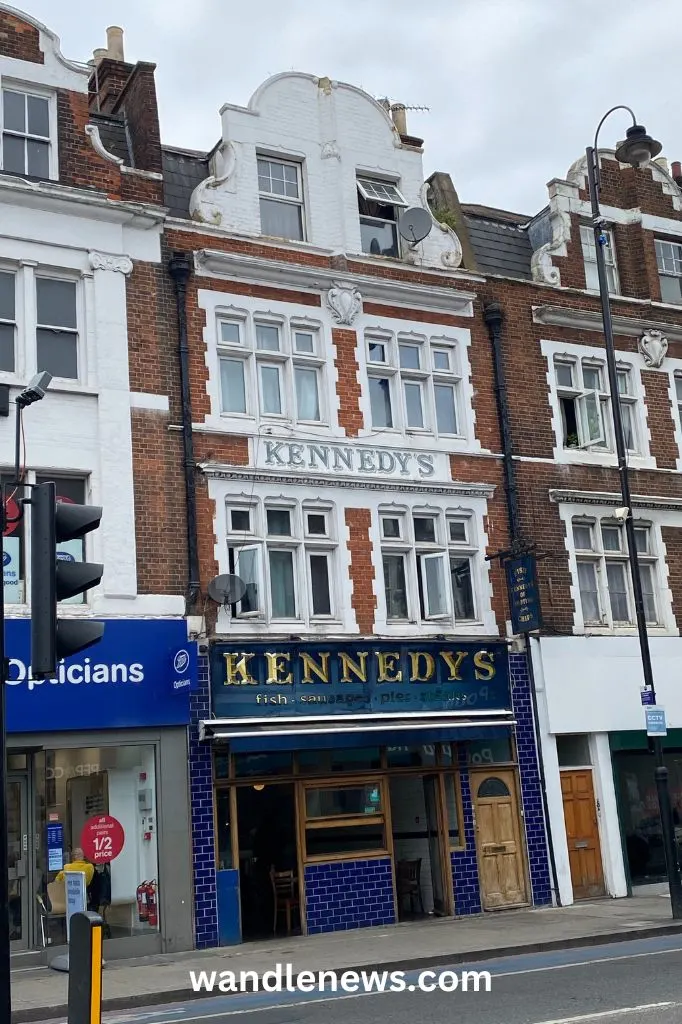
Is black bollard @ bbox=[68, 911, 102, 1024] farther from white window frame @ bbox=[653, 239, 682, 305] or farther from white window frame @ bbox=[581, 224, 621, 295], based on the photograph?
white window frame @ bbox=[653, 239, 682, 305]

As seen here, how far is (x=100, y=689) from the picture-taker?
16.7 meters

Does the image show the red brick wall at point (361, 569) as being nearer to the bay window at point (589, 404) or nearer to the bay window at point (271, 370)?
the bay window at point (271, 370)

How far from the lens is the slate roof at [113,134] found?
20.3 m

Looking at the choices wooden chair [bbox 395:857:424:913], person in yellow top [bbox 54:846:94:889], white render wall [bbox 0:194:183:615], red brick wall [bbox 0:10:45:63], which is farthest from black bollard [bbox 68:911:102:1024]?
red brick wall [bbox 0:10:45:63]

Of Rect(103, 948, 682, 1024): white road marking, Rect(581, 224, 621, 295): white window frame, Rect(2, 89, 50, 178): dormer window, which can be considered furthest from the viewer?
Rect(581, 224, 621, 295): white window frame

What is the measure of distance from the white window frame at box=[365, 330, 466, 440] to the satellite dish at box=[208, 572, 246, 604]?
13.7 feet

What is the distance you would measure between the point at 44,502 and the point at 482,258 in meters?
17.7

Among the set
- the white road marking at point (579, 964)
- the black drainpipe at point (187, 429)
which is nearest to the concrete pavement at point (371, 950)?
the white road marking at point (579, 964)

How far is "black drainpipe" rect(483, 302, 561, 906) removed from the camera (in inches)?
793

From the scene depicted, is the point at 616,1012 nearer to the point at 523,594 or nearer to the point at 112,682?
the point at 112,682

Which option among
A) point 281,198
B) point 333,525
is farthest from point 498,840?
point 281,198

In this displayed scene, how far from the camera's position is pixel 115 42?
22953 millimetres

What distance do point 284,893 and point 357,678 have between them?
3.48m

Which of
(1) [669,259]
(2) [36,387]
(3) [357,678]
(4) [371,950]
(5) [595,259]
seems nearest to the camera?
(2) [36,387]
